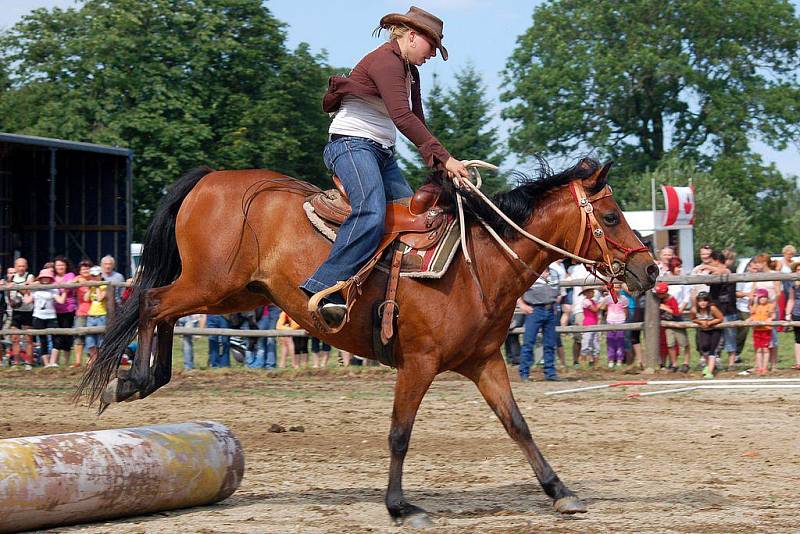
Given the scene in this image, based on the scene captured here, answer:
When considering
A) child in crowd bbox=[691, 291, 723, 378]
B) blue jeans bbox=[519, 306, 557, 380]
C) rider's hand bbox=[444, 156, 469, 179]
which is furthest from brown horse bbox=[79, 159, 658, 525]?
child in crowd bbox=[691, 291, 723, 378]

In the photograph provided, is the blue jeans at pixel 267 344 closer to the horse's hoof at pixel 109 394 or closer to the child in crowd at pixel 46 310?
the child in crowd at pixel 46 310

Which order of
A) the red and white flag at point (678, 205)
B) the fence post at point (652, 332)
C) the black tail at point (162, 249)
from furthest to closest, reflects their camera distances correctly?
the red and white flag at point (678, 205)
the fence post at point (652, 332)
the black tail at point (162, 249)

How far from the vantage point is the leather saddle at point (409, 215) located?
22.0ft

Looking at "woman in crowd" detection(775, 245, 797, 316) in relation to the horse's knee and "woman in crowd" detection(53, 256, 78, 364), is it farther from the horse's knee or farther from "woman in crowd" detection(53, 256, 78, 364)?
"woman in crowd" detection(53, 256, 78, 364)

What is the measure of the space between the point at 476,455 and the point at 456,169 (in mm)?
3076

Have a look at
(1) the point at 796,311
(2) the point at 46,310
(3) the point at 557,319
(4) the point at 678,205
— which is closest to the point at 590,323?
(3) the point at 557,319

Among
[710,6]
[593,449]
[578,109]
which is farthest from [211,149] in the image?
[593,449]

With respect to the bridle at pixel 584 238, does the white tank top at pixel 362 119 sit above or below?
above

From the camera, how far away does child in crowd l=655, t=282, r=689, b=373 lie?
15742 millimetres

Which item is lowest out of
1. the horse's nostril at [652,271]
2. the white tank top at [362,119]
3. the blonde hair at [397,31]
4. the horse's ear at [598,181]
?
the horse's nostril at [652,271]

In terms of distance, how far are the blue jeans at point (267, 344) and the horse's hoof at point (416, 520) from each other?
1096 centimetres

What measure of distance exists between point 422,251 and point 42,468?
2497 millimetres

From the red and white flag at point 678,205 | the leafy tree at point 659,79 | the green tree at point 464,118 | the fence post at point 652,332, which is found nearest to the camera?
the fence post at point 652,332

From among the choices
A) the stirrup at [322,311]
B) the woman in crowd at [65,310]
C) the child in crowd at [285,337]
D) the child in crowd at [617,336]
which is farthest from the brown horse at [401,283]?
the woman in crowd at [65,310]
